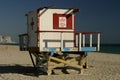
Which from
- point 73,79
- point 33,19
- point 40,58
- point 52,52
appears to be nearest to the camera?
point 73,79

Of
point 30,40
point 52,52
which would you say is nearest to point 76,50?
point 52,52

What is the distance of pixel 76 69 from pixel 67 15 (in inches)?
114

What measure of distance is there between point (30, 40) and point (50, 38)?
1.80 m

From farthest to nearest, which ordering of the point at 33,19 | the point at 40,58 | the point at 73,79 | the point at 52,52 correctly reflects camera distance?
1. the point at 40,58
2. the point at 33,19
3. the point at 52,52
4. the point at 73,79

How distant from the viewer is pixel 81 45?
18531 millimetres

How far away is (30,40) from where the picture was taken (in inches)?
734

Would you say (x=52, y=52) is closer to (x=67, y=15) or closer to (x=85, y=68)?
(x=67, y=15)

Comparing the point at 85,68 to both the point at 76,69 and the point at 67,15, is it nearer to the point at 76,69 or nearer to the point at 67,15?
the point at 76,69

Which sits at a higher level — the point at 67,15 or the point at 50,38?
the point at 67,15

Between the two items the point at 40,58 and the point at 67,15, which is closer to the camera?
the point at 67,15

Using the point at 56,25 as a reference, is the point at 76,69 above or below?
below

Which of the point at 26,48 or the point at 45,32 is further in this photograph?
the point at 26,48

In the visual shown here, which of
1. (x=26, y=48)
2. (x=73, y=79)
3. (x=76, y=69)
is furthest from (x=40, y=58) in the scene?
(x=73, y=79)

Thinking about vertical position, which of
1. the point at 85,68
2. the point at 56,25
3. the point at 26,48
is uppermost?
the point at 56,25
